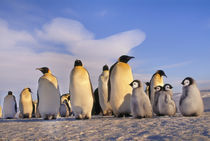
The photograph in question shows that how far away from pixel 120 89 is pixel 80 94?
1276 mm

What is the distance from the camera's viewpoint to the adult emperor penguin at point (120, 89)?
25.4 ft

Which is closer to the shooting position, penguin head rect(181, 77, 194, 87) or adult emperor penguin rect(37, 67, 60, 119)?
penguin head rect(181, 77, 194, 87)

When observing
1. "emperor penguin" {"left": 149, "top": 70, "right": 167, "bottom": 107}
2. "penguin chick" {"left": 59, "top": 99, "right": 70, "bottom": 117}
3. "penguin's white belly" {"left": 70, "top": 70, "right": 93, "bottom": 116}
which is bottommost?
"penguin chick" {"left": 59, "top": 99, "right": 70, "bottom": 117}

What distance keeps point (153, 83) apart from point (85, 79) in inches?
142

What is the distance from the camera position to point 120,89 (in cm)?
776

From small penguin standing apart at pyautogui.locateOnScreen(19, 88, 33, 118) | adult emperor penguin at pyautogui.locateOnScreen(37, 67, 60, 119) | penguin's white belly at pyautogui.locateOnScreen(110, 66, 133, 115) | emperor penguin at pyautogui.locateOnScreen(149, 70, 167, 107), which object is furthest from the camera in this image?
small penguin standing apart at pyautogui.locateOnScreen(19, 88, 33, 118)

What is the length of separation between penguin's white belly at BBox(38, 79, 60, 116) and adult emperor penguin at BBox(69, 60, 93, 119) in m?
1.17

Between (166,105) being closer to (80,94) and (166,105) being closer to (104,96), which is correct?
(80,94)

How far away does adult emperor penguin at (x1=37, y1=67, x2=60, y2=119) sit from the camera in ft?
27.7

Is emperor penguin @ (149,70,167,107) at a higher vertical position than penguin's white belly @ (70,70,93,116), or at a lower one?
higher

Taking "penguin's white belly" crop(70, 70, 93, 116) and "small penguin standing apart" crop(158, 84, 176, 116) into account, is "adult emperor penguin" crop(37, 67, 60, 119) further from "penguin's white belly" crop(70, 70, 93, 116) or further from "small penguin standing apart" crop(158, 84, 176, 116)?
"small penguin standing apart" crop(158, 84, 176, 116)

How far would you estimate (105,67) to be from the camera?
11.3 meters

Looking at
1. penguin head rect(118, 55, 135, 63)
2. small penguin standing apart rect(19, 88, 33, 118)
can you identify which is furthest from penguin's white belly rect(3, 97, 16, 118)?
penguin head rect(118, 55, 135, 63)

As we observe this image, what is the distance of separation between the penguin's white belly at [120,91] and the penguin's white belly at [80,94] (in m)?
0.83
